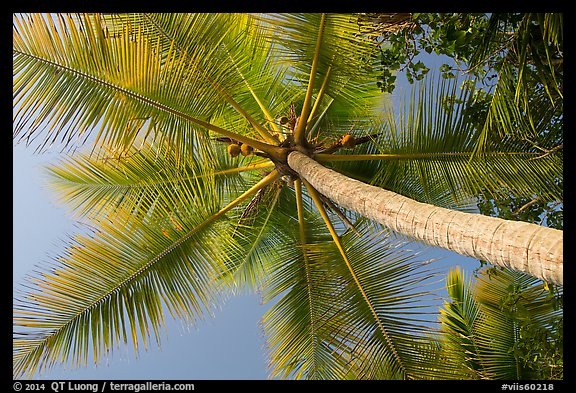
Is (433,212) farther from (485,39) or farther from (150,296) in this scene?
(150,296)

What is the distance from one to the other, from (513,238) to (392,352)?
2.68 metres

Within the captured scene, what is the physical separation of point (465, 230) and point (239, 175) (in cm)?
374

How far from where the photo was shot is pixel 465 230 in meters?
2.68

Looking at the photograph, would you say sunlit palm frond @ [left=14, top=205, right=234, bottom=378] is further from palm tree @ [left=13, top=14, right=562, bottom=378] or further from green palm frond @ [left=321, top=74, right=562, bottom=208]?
green palm frond @ [left=321, top=74, right=562, bottom=208]

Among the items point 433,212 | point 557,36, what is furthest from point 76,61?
point 557,36

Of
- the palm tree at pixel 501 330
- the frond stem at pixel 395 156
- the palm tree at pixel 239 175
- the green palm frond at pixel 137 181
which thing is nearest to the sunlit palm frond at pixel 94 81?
the palm tree at pixel 239 175

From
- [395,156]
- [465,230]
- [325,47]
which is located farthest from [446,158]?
[465,230]

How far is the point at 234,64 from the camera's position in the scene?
4.48m

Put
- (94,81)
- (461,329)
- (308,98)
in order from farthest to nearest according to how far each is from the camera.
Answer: (461,329) → (308,98) → (94,81)

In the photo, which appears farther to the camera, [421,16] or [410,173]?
[410,173]

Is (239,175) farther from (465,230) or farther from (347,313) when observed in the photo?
(465,230)

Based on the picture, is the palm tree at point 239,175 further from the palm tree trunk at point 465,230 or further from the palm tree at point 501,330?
the palm tree at point 501,330

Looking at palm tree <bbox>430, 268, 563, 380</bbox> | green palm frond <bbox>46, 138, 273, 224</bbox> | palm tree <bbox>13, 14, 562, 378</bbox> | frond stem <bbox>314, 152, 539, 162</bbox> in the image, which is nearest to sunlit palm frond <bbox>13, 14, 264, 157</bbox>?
palm tree <bbox>13, 14, 562, 378</bbox>

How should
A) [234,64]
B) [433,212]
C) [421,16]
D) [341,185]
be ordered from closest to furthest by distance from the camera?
1. [433,212]
2. [341,185]
3. [421,16]
4. [234,64]
